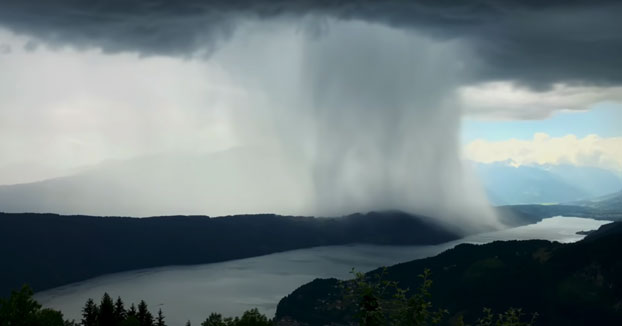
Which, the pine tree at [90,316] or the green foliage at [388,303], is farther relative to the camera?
the pine tree at [90,316]

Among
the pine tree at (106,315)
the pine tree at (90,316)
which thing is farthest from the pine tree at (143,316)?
the pine tree at (90,316)

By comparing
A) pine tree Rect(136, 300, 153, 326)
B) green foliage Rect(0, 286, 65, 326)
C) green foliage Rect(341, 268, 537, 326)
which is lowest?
pine tree Rect(136, 300, 153, 326)

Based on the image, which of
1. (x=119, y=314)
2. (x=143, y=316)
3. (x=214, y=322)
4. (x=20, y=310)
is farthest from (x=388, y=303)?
(x=143, y=316)

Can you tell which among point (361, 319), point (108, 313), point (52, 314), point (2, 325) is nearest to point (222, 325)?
point (52, 314)

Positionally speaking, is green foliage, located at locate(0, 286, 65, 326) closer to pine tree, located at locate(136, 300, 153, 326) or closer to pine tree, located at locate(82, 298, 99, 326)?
pine tree, located at locate(82, 298, 99, 326)

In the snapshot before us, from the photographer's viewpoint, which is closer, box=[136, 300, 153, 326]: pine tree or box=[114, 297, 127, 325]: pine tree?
box=[114, 297, 127, 325]: pine tree

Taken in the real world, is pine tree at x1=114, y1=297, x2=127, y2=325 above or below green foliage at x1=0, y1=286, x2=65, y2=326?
below

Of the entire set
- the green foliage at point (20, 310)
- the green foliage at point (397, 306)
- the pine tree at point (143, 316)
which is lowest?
the pine tree at point (143, 316)

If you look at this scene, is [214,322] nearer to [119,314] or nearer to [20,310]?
[20,310]

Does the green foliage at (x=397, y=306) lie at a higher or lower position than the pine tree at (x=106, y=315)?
higher

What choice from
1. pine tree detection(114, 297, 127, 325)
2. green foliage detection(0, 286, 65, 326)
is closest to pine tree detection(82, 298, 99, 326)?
pine tree detection(114, 297, 127, 325)

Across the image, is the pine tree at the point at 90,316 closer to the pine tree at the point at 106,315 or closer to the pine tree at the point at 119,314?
the pine tree at the point at 106,315

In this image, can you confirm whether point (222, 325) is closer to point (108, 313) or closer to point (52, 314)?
point (52, 314)
